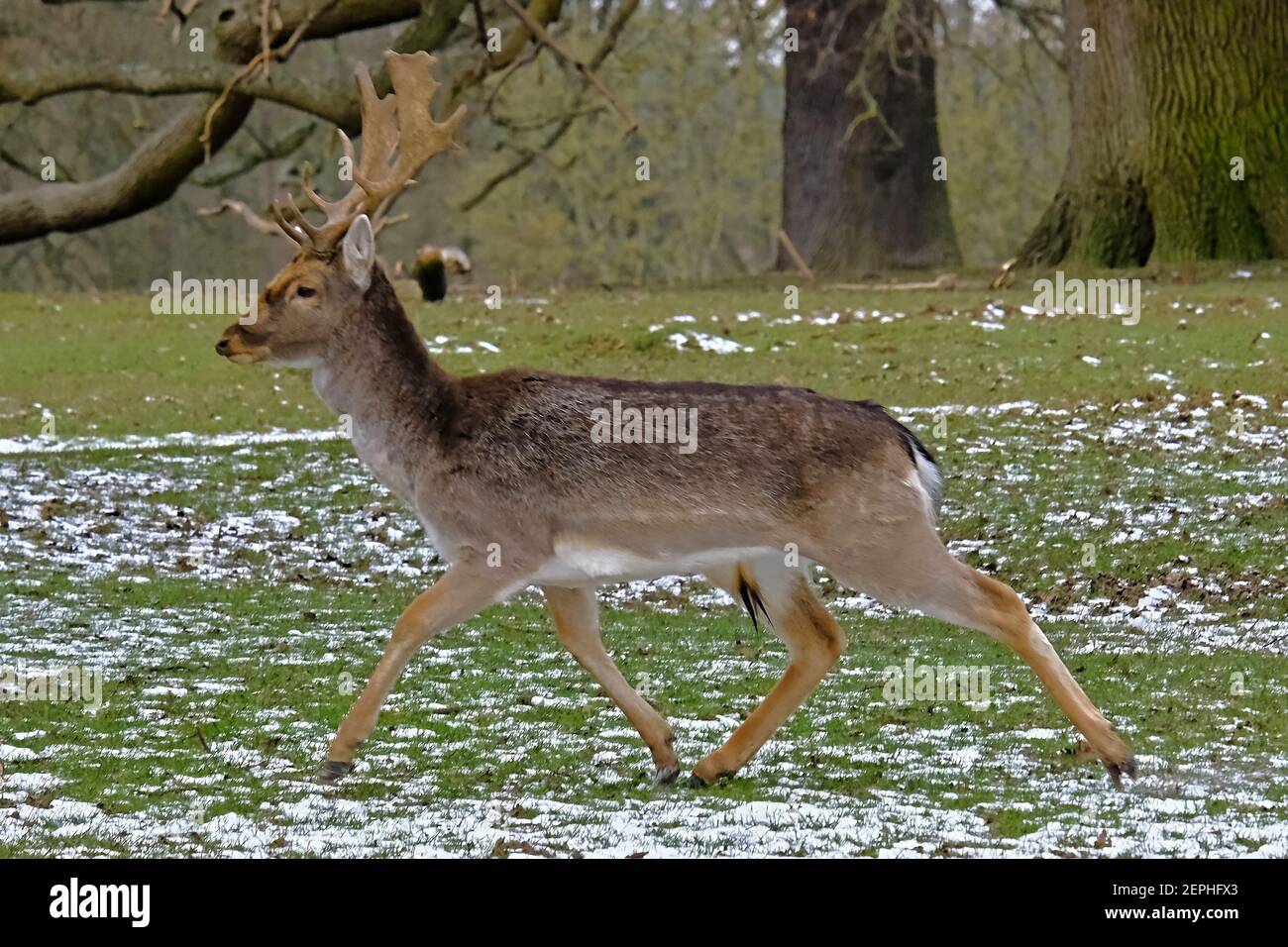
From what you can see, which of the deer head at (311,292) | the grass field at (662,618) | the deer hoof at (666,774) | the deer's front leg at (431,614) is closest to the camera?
the grass field at (662,618)

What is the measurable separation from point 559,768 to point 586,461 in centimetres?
114

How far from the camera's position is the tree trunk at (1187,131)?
72.7 feet

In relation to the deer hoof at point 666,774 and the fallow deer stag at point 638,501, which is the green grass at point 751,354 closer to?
the fallow deer stag at point 638,501

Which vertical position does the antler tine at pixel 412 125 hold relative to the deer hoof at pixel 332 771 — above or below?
above

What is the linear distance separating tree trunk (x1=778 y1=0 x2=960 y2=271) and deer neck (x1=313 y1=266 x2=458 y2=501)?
751 inches

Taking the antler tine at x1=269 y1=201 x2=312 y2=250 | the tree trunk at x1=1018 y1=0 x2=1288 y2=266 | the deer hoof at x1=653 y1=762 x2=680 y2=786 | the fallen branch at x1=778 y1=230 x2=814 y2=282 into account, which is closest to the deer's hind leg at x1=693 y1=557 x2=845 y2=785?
the deer hoof at x1=653 y1=762 x2=680 y2=786

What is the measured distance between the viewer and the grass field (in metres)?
6.91

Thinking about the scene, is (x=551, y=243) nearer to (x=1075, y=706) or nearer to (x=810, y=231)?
(x=810, y=231)

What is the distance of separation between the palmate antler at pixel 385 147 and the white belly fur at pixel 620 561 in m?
1.64

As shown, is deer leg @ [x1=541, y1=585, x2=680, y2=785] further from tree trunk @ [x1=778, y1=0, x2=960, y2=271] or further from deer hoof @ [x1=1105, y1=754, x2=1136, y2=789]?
tree trunk @ [x1=778, y1=0, x2=960, y2=271]

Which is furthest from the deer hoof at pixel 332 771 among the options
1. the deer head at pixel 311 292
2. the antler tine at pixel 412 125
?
the antler tine at pixel 412 125

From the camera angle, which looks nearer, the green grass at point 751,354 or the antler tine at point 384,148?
the antler tine at point 384,148

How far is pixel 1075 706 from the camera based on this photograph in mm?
7391
